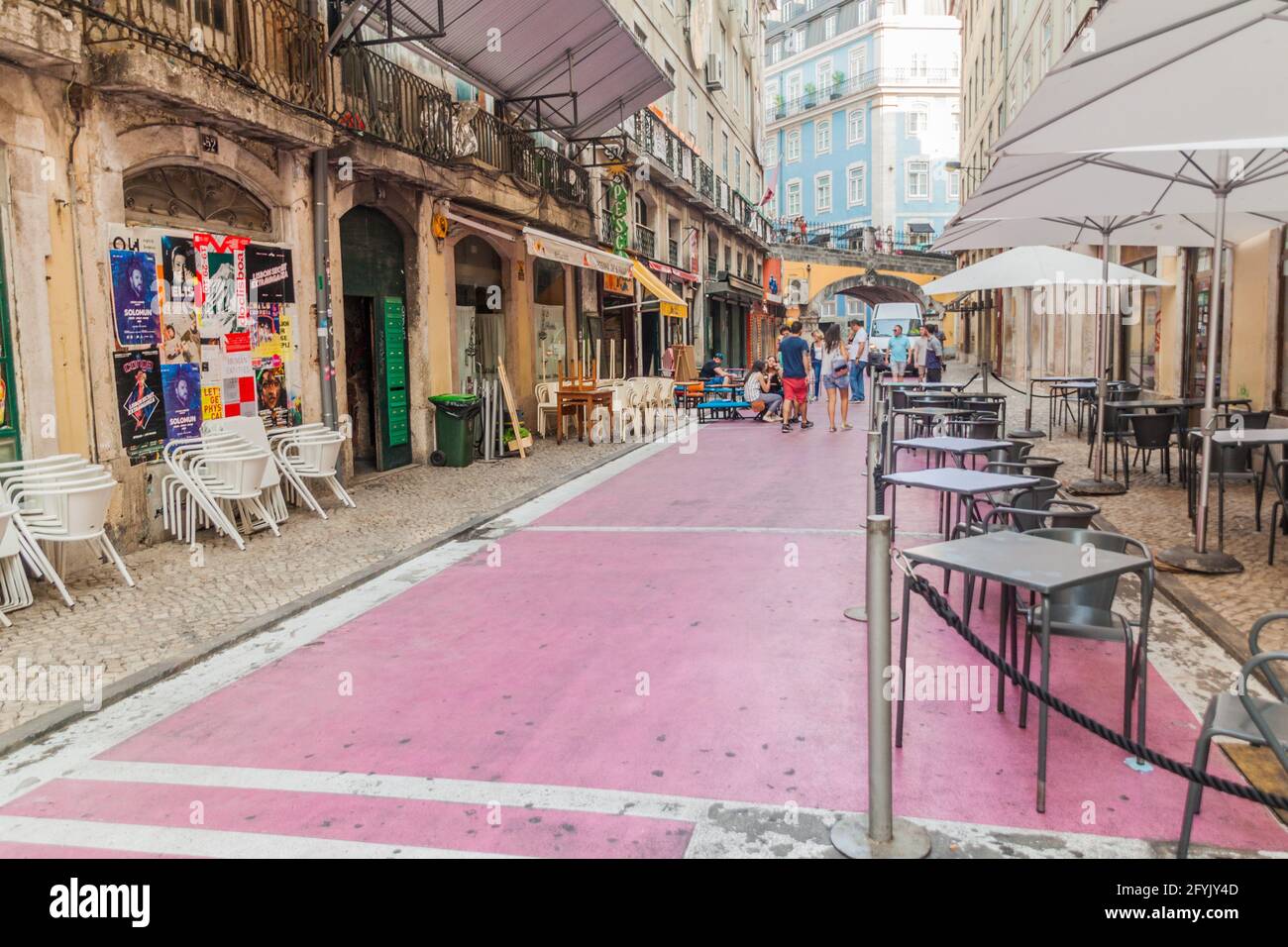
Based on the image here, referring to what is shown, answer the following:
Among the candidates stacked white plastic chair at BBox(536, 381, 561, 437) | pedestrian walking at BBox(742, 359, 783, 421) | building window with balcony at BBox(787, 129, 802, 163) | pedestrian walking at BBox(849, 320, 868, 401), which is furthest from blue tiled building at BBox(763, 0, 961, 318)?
stacked white plastic chair at BBox(536, 381, 561, 437)

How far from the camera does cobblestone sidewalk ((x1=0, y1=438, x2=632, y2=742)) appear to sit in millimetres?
5688

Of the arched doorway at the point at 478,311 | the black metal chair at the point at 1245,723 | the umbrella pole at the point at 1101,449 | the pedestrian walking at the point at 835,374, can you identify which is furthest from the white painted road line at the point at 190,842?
the pedestrian walking at the point at 835,374

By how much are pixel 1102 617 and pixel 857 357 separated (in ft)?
61.1

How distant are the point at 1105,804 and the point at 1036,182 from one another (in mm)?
5658

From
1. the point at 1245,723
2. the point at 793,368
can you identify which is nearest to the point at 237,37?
the point at 1245,723

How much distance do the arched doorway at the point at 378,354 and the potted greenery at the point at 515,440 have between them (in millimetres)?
1604

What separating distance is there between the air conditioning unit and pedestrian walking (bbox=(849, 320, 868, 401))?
40.2 feet

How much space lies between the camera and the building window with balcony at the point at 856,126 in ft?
188

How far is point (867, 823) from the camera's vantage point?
3.42 metres

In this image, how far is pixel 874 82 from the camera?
184ft

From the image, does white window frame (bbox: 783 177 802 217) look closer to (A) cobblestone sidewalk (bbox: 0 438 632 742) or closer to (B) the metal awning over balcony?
(B) the metal awning over balcony

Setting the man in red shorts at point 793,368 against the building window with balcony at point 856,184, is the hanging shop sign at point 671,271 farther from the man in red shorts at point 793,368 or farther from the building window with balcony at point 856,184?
the building window with balcony at point 856,184
